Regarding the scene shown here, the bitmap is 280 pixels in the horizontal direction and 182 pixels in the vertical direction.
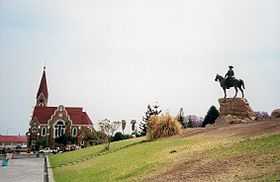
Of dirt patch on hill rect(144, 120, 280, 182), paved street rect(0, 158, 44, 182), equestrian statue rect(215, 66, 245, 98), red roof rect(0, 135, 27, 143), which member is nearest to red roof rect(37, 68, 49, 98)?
red roof rect(0, 135, 27, 143)

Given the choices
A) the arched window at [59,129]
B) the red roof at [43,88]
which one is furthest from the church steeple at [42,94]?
the arched window at [59,129]

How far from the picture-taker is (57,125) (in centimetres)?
9350

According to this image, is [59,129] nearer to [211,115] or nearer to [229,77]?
[211,115]

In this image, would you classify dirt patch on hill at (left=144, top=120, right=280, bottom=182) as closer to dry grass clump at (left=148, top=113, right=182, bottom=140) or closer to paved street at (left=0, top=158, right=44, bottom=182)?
paved street at (left=0, top=158, right=44, bottom=182)

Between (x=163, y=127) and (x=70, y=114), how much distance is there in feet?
228

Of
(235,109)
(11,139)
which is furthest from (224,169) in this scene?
(11,139)

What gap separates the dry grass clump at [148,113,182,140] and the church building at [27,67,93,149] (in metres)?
60.6

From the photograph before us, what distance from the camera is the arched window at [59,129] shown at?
305 feet

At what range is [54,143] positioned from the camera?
293 feet

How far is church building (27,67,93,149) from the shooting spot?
90250 millimetres

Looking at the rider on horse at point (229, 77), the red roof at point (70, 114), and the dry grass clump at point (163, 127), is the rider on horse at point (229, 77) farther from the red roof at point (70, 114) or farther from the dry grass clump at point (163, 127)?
the red roof at point (70, 114)

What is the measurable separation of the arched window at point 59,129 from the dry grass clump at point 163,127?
65837 mm

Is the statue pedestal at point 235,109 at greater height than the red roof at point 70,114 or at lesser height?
lesser

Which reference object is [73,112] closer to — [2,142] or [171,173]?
[2,142]
